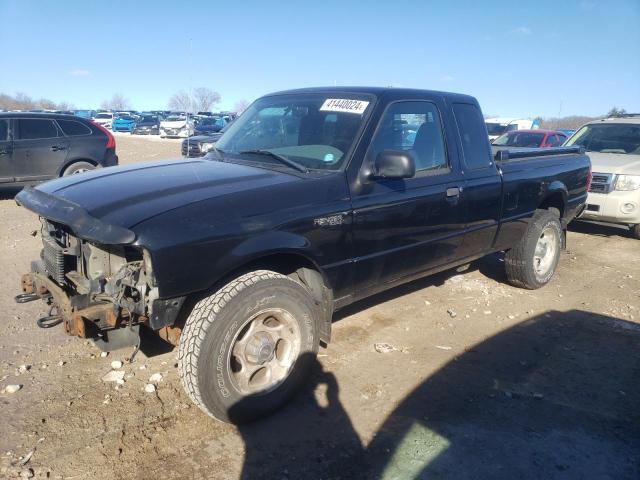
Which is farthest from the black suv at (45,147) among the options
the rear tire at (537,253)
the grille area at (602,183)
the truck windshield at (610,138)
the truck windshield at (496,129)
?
the truck windshield at (496,129)

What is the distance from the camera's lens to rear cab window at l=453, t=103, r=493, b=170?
429 centimetres

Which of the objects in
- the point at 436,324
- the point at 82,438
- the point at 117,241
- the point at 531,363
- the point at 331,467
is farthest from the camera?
the point at 436,324

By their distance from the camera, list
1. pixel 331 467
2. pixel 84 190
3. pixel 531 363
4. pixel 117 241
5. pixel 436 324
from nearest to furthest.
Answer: pixel 117 241 → pixel 331 467 → pixel 84 190 → pixel 531 363 → pixel 436 324

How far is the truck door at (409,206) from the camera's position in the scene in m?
3.42

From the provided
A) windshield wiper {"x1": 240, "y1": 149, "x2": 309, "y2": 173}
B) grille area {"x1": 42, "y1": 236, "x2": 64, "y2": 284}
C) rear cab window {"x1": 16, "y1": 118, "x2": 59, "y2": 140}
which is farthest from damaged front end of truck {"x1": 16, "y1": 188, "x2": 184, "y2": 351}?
rear cab window {"x1": 16, "y1": 118, "x2": 59, "y2": 140}

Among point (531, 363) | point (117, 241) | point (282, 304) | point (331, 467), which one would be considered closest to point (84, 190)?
point (117, 241)

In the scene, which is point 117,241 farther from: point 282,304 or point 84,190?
point 282,304

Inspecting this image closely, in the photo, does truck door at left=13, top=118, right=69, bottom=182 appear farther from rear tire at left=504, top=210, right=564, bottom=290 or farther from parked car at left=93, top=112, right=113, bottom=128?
parked car at left=93, top=112, right=113, bottom=128

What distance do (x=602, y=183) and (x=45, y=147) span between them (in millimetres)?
9963

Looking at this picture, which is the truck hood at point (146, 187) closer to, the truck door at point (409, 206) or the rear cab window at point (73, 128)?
the truck door at point (409, 206)

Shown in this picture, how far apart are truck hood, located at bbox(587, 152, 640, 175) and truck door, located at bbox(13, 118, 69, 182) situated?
9.68m

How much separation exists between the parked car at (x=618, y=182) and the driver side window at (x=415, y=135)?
4.94 meters

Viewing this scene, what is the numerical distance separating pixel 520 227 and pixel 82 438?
4.26m

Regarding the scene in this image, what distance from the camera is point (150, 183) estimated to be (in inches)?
120
